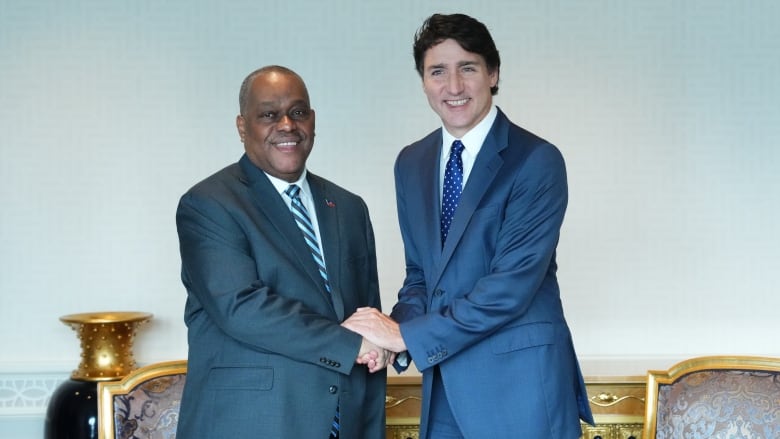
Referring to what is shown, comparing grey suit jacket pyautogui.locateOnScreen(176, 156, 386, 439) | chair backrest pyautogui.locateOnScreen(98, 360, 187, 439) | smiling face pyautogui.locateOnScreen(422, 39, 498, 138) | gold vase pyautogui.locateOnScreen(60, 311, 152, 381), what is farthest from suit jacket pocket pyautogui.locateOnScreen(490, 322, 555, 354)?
gold vase pyautogui.locateOnScreen(60, 311, 152, 381)

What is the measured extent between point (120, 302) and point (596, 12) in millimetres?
2760

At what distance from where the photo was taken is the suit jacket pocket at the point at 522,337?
8.24 feet

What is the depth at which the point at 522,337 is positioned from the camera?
252 cm

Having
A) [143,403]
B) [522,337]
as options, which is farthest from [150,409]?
[522,337]

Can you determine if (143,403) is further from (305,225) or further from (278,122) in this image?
(278,122)

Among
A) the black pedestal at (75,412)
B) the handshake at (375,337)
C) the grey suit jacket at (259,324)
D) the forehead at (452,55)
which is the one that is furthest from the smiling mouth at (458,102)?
the black pedestal at (75,412)

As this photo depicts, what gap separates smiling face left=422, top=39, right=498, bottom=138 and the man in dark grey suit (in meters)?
0.38

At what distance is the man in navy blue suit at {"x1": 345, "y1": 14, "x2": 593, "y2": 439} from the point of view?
2492mm

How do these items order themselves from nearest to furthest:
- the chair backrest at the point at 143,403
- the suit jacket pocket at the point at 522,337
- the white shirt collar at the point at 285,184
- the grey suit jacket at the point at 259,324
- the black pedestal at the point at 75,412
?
the grey suit jacket at the point at 259,324 → the suit jacket pocket at the point at 522,337 → the white shirt collar at the point at 285,184 → the chair backrest at the point at 143,403 → the black pedestal at the point at 75,412

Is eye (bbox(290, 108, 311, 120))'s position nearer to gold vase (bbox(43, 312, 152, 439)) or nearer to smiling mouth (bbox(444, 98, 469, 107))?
smiling mouth (bbox(444, 98, 469, 107))

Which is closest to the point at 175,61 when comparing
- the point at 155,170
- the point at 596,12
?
the point at 155,170

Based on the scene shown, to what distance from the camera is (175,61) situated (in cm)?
465

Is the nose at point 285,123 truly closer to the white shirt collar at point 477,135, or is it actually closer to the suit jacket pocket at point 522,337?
the white shirt collar at point 477,135

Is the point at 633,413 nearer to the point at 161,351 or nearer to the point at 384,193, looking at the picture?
the point at 384,193
